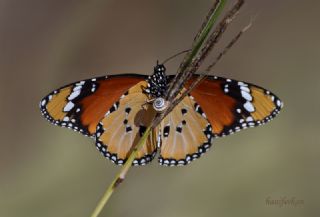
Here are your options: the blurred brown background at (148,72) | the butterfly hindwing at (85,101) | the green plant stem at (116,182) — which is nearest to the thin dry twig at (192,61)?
the green plant stem at (116,182)

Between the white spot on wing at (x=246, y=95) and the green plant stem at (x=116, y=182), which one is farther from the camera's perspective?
the white spot on wing at (x=246, y=95)

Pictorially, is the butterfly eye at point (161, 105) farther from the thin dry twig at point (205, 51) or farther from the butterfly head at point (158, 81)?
the butterfly head at point (158, 81)

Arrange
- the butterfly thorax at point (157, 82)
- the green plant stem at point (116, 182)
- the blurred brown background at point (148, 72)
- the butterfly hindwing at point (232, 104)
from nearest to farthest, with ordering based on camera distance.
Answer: the green plant stem at point (116, 182), the butterfly thorax at point (157, 82), the butterfly hindwing at point (232, 104), the blurred brown background at point (148, 72)

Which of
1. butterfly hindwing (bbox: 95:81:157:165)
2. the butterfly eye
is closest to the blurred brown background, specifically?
butterfly hindwing (bbox: 95:81:157:165)

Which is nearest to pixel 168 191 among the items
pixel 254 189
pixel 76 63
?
pixel 254 189

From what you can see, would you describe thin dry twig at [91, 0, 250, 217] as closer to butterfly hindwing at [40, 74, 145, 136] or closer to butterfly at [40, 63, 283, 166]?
butterfly at [40, 63, 283, 166]

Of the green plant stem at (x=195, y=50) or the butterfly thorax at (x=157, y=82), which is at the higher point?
the butterfly thorax at (x=157, y=82)

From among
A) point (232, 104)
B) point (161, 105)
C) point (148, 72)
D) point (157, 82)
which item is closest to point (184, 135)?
point (232, 104)
